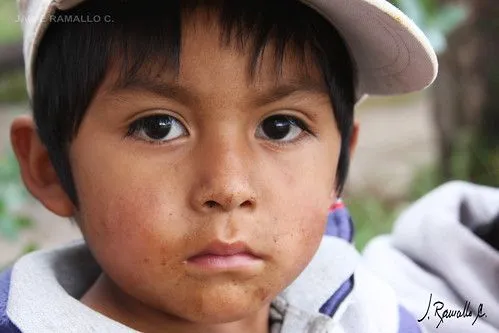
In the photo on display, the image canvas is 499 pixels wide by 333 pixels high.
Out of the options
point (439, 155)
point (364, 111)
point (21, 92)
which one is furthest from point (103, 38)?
point (364, 111)

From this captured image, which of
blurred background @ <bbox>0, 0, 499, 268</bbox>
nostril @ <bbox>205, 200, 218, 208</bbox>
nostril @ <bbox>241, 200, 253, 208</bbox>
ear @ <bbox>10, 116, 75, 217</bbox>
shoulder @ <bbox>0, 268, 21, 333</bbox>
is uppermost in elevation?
nostril @ <bbox>205, 200, 218, 208</bbox>

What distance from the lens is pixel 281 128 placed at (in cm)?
141

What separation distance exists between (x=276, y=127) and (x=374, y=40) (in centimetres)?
24

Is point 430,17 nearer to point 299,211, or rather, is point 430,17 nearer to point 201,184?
point 299,211

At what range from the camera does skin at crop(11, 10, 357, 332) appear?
129cm

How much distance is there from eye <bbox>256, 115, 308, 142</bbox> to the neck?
0.36 meters

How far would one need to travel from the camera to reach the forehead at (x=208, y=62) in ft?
4.25

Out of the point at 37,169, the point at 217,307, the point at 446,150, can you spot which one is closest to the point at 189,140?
the point at 217,307

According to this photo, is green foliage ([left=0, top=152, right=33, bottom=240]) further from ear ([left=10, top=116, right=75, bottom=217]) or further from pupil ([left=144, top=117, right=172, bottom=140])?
pupil ([left=144, top=117, right=172, bottom=140])

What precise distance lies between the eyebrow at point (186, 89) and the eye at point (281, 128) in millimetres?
46

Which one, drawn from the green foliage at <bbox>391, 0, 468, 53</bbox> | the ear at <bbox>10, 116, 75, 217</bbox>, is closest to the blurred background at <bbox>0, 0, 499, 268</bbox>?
the green foliage at <bbox>391, 0, 468, 53</bbox>

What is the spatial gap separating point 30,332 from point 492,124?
10.8ft
